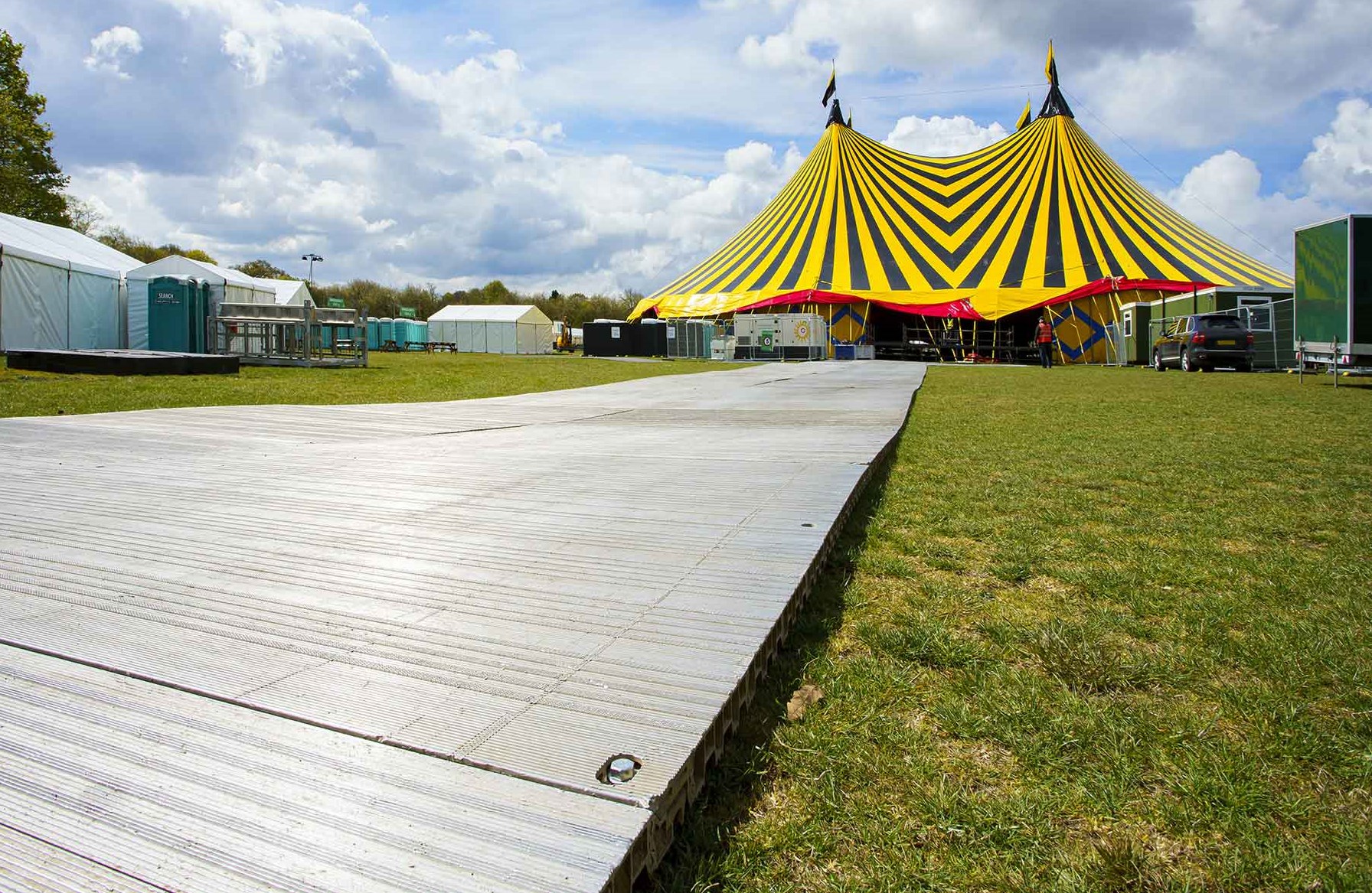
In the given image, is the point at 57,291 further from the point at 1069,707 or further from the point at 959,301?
the point at 959,301

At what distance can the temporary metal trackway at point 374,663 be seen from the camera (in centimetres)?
114

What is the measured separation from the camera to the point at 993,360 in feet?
108

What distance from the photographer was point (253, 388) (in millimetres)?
12109

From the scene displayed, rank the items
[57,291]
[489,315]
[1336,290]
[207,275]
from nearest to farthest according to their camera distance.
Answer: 1. [1336,290]
2. [57,291]
3. [207,275]
4. [489,315]

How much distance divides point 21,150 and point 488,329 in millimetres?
22801

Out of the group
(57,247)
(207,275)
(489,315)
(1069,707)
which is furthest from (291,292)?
(1069,707)

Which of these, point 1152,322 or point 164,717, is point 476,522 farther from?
point 1152,322

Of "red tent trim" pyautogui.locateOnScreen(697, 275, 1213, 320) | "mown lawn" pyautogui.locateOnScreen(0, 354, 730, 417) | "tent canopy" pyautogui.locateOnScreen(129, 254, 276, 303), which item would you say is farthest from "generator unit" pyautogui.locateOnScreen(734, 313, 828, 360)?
"tent canopy" pyautogui.locateOnScreen(129, 254, 276, 303)

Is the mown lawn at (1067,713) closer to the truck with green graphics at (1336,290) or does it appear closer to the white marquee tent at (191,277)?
the truck with green graphics at (1336,290)

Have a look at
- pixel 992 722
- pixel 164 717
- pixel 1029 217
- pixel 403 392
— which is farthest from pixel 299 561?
pixel 1029 217

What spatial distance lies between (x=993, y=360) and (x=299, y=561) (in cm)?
3375

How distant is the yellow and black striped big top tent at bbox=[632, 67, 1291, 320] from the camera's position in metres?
30.9

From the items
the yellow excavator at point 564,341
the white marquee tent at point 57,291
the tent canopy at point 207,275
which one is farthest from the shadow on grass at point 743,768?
the yellow excavator at point 564,341

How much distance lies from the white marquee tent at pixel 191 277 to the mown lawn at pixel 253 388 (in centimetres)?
780
